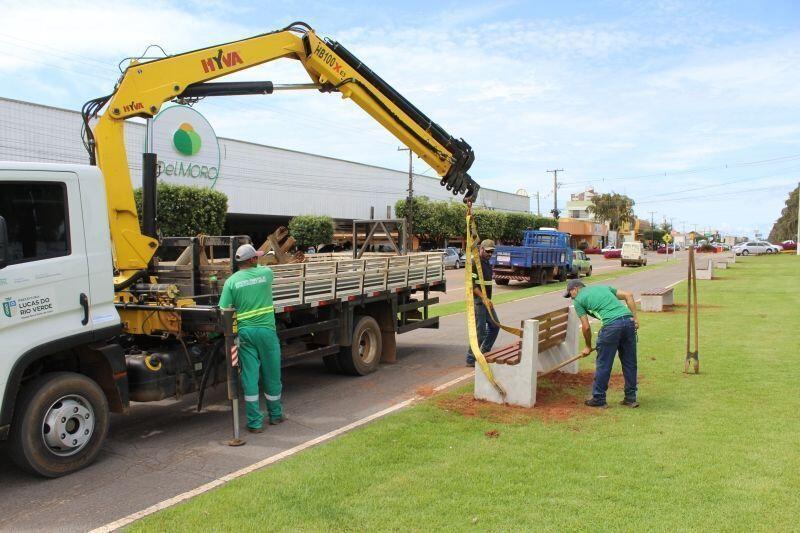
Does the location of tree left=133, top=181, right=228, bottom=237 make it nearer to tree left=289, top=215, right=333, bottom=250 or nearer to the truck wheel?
tree left=289, top=215, right=333, bottom=250

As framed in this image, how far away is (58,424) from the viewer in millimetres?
5059

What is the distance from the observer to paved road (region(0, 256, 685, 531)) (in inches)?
178

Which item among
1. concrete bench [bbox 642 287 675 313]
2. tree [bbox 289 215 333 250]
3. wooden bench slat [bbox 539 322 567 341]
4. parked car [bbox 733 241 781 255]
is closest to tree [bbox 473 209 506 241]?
tree [bbox 289 215 333 250]

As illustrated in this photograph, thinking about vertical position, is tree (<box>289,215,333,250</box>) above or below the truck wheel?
above

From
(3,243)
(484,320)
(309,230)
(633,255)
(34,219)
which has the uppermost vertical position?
(309,230)

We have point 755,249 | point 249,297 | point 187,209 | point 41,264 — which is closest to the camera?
point 41,264

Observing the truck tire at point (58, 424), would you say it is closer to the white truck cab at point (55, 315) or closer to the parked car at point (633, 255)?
the white truck cab at point (55, 315)

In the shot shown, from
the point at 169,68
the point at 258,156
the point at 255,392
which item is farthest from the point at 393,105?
the point at 258,156

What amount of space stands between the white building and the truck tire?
24.4m

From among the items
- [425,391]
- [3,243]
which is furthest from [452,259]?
[3,243]

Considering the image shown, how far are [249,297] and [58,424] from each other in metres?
1.96

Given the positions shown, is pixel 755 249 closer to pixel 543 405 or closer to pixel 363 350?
pixel 363 350

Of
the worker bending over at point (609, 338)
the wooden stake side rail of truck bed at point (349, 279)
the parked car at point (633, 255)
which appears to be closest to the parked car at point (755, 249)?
the parked car at point (633, 255)

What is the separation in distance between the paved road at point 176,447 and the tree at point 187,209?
749 inches
